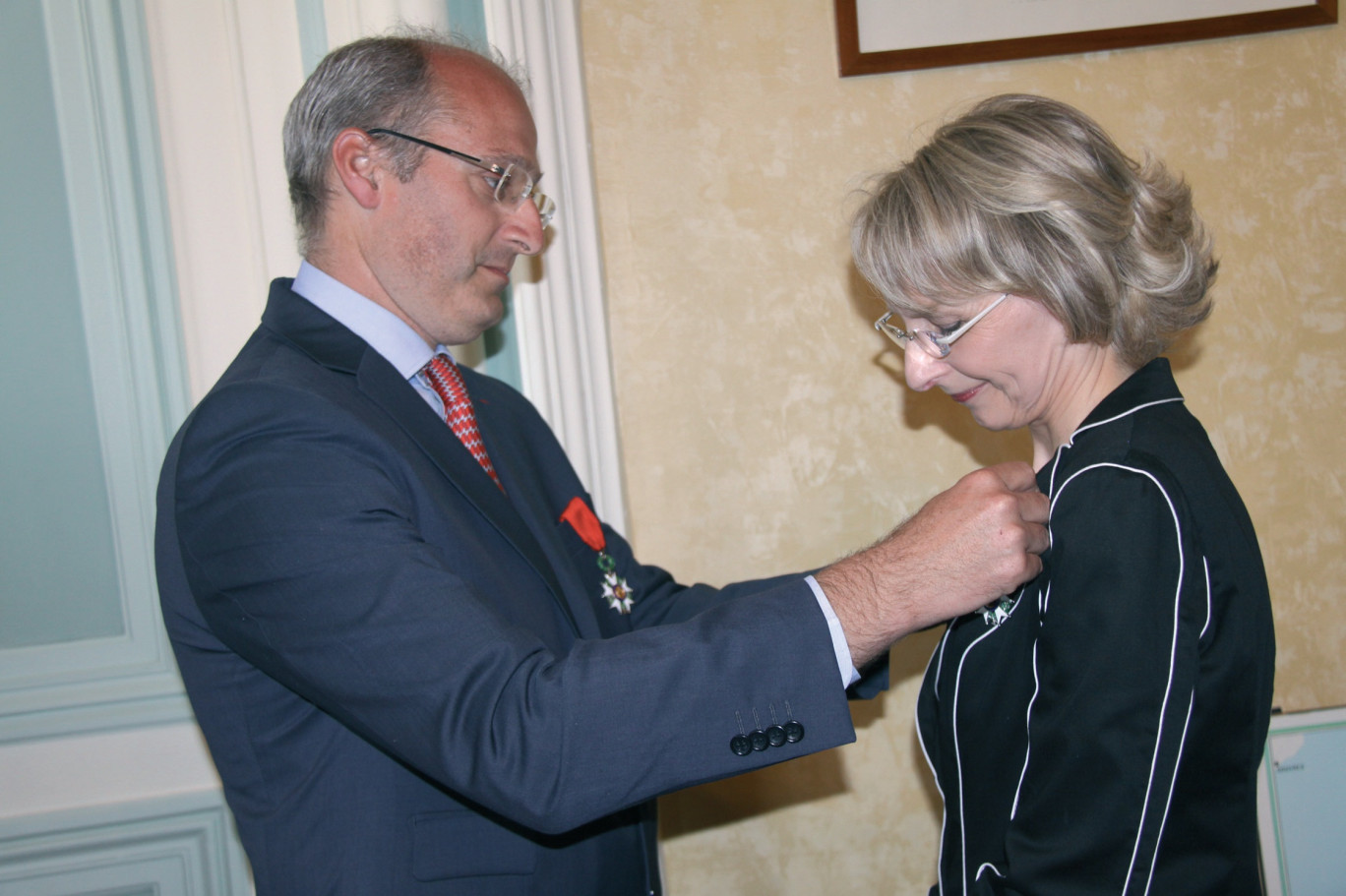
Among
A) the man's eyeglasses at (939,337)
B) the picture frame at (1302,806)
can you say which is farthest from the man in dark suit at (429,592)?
the picture frame at (1302,806)

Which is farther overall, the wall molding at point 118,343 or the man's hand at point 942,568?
the wall molding at point 118,343

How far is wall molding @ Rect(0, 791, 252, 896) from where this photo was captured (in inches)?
66.3

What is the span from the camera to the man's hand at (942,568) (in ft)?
3.09

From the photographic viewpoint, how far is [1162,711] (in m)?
0.92

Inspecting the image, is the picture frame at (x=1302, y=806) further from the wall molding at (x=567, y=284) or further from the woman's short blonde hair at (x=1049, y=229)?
the wall molding at (x=567, y=284)

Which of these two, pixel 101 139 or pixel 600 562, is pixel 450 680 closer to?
pixel 600 562

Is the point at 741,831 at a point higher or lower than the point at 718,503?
lower

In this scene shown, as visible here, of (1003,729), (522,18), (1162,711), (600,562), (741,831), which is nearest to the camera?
(1162,711)

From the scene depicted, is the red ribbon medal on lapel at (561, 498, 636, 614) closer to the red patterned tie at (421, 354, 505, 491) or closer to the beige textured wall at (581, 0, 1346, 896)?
the red patterned tie at (421, 354, 505, 491)

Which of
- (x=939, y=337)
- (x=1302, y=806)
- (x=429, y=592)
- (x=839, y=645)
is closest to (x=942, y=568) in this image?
(x=839, y=645)

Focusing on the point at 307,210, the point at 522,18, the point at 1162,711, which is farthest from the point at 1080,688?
the point at 522,18

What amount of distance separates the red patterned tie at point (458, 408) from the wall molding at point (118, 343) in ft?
2.15

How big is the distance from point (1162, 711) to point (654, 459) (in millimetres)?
1057

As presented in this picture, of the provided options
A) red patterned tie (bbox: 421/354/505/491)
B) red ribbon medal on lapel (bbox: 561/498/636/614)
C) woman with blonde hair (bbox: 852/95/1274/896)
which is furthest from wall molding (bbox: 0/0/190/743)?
→ woman with blonde hair (bbox: 852/95/1274/896)
